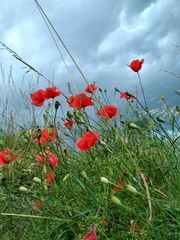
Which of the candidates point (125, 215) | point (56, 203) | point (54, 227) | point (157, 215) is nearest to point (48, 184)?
point (56, 203)

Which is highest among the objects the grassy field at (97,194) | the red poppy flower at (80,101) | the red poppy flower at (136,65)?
the red poppy flower at (136,65)

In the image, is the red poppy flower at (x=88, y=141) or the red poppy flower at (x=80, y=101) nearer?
the red poppy flower at (x=88, y=141)

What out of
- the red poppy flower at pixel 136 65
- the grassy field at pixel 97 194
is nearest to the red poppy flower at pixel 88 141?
the grassy field at pixel 97 194

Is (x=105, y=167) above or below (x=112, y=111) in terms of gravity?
below

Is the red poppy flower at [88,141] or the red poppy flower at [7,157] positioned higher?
the red poppy flower at [88,141]

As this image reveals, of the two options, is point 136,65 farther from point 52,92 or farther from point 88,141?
point 88,141

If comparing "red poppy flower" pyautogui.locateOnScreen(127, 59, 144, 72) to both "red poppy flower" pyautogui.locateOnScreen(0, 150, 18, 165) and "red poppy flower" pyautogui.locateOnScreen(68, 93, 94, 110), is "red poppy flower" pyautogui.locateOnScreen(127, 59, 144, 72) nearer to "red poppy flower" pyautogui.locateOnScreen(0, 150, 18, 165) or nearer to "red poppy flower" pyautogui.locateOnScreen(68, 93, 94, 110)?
"red poppy flower" pyautogui.locateOnScreen(68, 93, 94, 110)

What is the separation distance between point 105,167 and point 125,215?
477mm

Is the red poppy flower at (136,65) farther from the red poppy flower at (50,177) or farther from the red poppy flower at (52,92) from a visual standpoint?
the red poppy flower at (50,177)

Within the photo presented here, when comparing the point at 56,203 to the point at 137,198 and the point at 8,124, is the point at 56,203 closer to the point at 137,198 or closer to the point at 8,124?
the point at 137,198

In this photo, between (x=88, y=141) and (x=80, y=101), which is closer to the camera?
(x=88, y=141)

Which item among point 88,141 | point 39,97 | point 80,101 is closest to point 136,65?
point 80,101

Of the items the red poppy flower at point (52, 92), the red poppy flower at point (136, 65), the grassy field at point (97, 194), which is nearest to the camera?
the grassy field at point (97, 194)

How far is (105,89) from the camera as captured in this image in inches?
132
